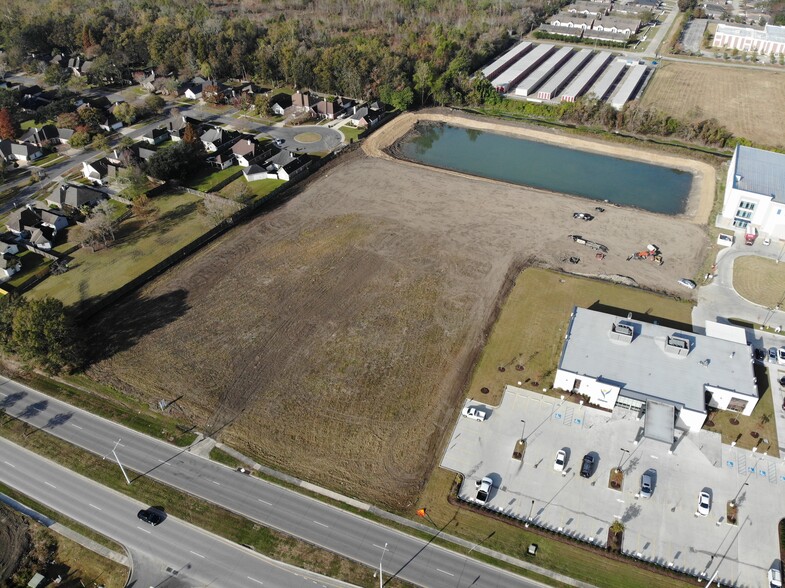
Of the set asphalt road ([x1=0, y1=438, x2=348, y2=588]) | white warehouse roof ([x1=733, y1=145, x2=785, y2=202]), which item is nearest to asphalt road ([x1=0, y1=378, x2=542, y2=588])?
asphalt road ([x1=0, y1=438, x2=348, y2=588])

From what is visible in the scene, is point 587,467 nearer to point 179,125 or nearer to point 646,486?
point 646,486

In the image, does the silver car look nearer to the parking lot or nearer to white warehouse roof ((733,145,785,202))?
the parking lot

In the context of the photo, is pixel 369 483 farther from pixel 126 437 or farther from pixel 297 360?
pixel 126 437

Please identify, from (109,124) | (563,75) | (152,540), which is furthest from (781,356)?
(109,124)

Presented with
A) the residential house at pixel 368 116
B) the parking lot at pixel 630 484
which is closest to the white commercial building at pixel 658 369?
the parking lot at pixel 630 484

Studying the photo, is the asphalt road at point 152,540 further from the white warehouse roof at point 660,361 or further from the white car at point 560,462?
the white warehouse roof at point 660,361

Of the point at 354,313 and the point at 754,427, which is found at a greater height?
the point at 354,313
